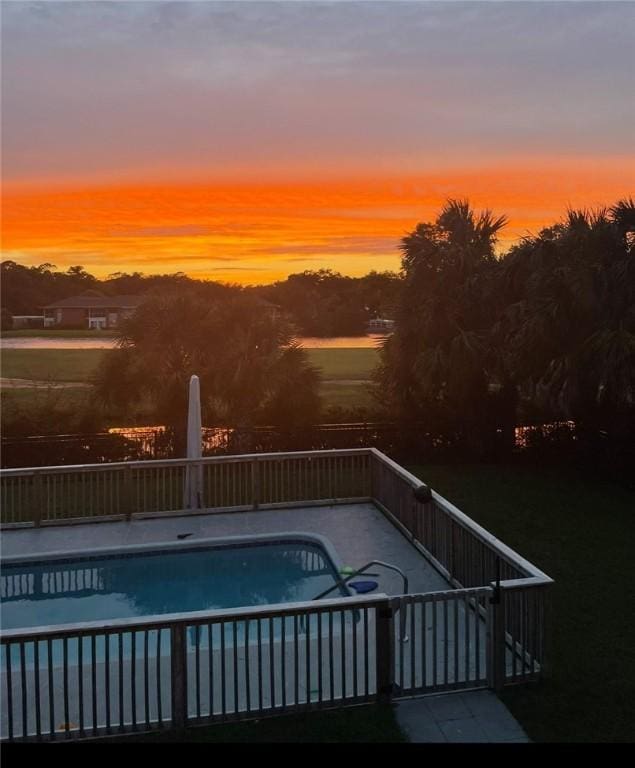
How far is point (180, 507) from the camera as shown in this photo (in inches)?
417

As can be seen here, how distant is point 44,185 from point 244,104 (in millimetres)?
3759

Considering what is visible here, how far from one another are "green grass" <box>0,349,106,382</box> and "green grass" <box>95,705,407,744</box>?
39.3ft

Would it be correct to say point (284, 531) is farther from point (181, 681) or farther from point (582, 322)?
point (582, 322)

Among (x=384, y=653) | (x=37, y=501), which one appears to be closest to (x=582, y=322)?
(x=384, y=653)

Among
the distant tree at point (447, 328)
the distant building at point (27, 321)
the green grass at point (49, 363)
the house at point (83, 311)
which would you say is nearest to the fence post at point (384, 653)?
the distant tree at point (447, 328)

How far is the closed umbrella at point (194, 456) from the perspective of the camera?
1018cm

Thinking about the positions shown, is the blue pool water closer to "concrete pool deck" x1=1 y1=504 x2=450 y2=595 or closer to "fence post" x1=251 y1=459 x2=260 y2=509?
"concrete pool deck" x1=1 y1=504 x2=450 y2=595

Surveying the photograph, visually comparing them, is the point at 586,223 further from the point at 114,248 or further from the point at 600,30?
the point at 114,248

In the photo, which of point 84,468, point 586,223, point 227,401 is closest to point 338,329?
point 227,401

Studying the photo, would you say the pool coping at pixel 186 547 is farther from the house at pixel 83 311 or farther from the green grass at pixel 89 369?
the house at pixel 83 311

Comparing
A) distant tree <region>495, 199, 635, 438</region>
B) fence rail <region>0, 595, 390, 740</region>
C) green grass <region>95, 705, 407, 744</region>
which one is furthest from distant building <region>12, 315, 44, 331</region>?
green grass <region>95, 705, 407, 744</region>

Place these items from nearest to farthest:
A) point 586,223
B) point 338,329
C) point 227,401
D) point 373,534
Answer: point 373,534, point 586,223, point 227,401, point 338,329

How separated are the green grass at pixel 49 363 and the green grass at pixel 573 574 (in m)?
8.73

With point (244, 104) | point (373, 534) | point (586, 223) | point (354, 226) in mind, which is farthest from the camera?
point (354, 226)
